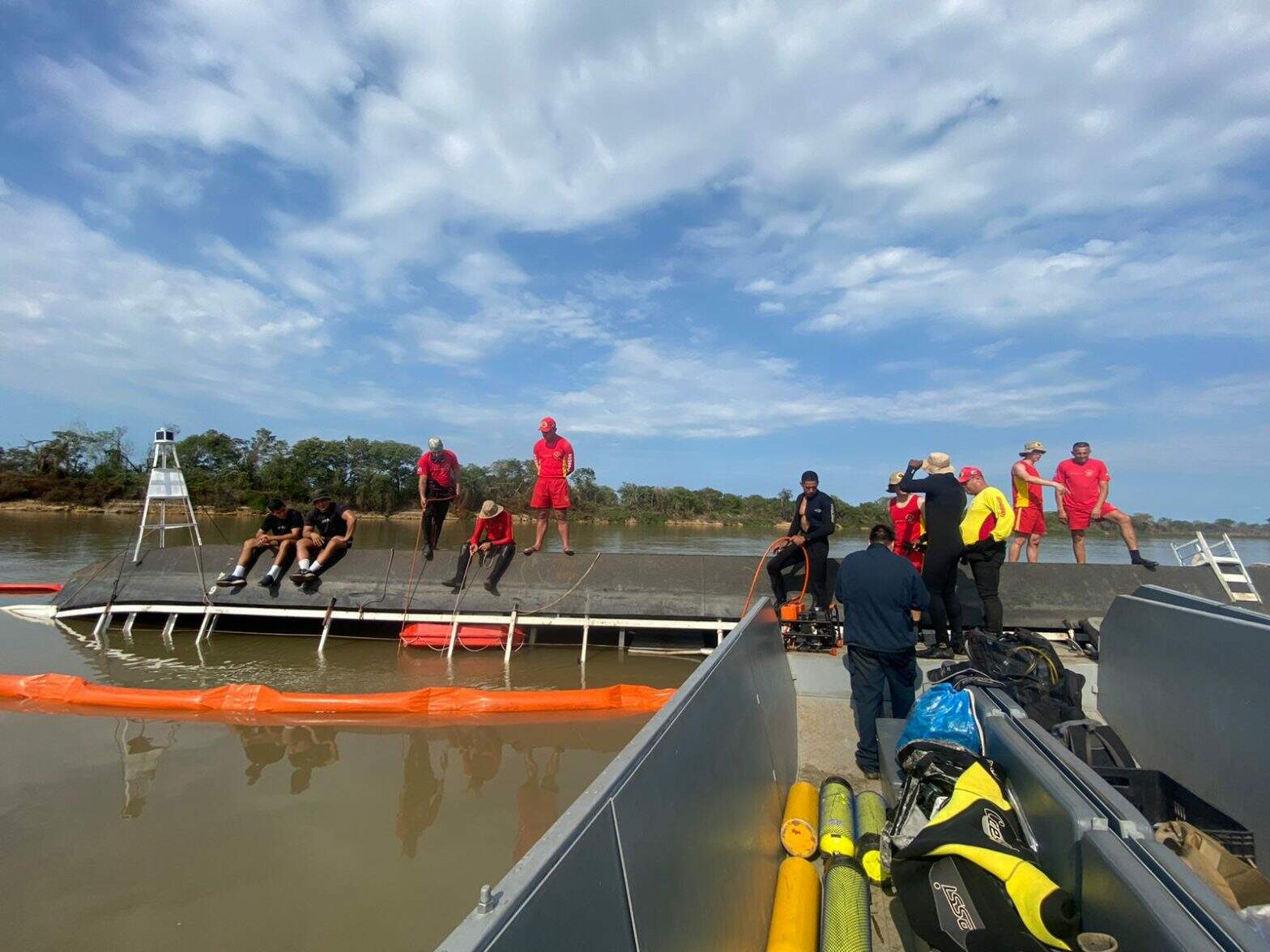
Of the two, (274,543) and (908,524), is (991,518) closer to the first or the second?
(908,524)

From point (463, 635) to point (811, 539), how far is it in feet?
15.6

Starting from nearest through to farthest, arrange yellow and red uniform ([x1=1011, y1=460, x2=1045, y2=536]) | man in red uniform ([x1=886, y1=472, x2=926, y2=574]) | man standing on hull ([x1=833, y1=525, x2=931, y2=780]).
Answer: man standing on hull ([x1=833, y1=525, x2=931, y2=780]) < man in red uniform ([x1=886, y1=472, x2=926, y2=574]) < yellow and red uniform ([x1=1011, y1=460, x2=1045, y2=536])

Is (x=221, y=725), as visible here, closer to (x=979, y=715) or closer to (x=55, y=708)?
(x=55, y=708)

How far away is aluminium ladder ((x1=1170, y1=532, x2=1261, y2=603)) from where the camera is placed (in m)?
8.05

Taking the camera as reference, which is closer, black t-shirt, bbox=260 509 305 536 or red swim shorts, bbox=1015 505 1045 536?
red swim shorts, bbox=1015 505 1045 536

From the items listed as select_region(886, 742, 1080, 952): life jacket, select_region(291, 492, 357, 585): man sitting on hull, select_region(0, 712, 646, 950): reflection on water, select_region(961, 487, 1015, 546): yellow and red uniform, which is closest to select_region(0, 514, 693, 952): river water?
select_region(0, 712, 646, 950): reflection on water

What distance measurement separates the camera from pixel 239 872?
371cm

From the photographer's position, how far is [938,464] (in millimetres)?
6348

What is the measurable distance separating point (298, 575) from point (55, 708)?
3.16 meters

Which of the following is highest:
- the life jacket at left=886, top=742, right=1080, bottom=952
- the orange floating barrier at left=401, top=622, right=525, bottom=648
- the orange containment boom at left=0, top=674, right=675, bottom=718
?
the life jacket at left=886, top=742, right=1080, bottom=952

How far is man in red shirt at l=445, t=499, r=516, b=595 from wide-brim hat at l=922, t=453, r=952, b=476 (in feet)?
17.8

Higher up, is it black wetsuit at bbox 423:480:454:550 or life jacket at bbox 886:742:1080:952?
black wetsuit at bbox 423:480:454:550

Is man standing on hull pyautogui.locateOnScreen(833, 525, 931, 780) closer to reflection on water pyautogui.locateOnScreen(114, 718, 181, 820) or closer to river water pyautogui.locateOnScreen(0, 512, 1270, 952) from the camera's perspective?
river water pyautogui.locateOnScreen(0, 512, 1270, 952)

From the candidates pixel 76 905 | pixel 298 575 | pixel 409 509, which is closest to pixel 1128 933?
pixel 76 905
